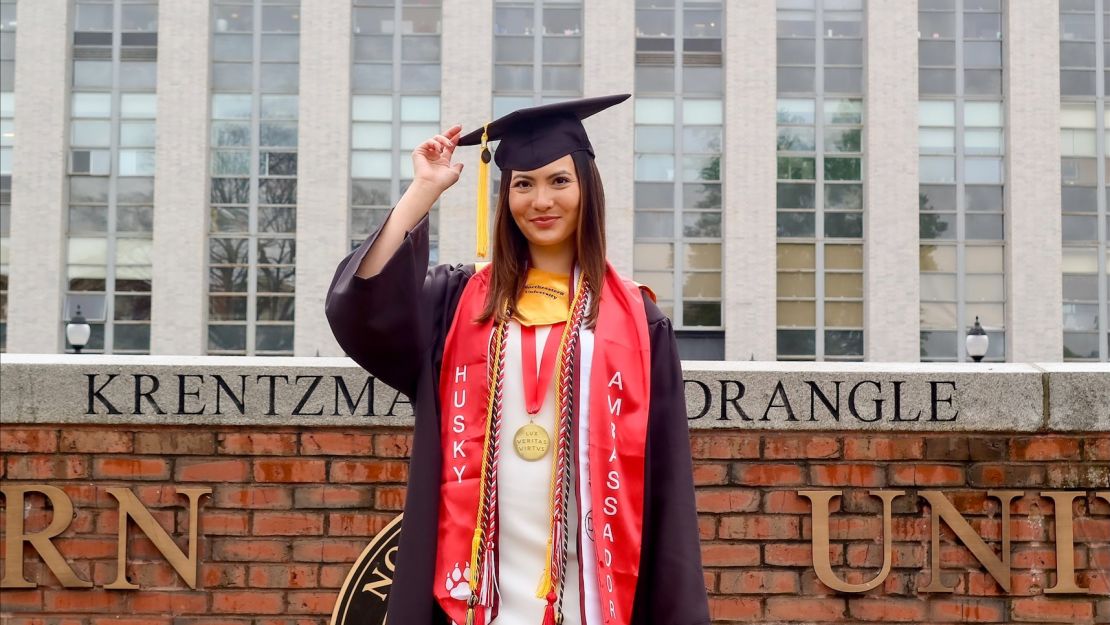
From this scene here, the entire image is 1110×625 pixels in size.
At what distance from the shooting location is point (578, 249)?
281 cm

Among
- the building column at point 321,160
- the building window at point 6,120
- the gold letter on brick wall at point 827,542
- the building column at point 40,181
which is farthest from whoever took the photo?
the building window at point 6,120

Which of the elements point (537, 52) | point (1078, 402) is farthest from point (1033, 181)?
point (1078, 402)

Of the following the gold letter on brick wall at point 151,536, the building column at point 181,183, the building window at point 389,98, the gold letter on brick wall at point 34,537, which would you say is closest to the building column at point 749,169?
the building window at point 389,98

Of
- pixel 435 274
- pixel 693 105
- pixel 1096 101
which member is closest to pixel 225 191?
pixel 693 105

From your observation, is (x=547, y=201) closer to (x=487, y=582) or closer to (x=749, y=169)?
(x=487, y=582)

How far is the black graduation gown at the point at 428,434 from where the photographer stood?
2.63m

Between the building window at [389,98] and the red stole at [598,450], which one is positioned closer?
the red stole at [598,450]

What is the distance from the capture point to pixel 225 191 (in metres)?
31.6

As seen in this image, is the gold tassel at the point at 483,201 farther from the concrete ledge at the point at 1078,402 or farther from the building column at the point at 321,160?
the building column at the point at 321,160

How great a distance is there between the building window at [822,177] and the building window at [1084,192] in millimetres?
5371

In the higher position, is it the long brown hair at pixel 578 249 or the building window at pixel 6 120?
the building window at pixel 6 120

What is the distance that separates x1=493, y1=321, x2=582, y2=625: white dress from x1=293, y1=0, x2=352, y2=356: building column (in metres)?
28.5

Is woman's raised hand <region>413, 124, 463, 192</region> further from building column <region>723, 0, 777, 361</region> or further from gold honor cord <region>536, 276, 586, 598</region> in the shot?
building column <region>723, 0, 777, 361</region>

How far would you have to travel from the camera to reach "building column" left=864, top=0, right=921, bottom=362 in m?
30.5
